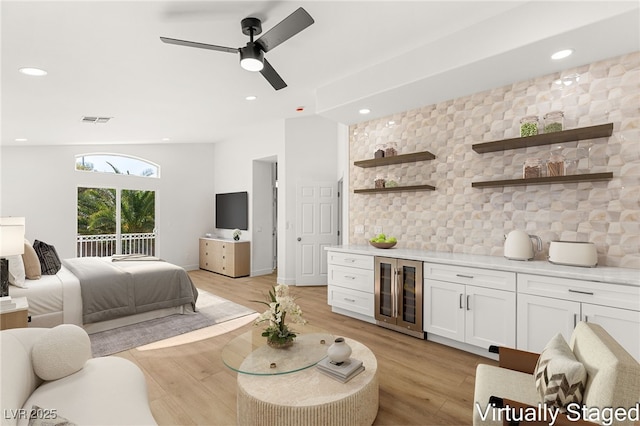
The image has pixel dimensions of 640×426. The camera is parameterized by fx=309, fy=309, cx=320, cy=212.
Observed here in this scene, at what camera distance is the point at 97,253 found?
21.0 ft

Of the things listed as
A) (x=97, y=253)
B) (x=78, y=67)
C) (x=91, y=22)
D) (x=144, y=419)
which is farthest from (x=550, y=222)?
(x=97, y=253)

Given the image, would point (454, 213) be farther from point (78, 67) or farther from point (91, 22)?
point (78, 67)

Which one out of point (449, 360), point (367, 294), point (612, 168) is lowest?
point (449, 360)

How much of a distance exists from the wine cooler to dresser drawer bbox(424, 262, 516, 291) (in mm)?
150

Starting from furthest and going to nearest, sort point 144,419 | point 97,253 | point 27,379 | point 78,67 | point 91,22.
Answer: point 97,253 < point 78,67 < point 91,22 < point 27,379 < point 144,419

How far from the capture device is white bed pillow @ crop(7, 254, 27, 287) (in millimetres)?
3164

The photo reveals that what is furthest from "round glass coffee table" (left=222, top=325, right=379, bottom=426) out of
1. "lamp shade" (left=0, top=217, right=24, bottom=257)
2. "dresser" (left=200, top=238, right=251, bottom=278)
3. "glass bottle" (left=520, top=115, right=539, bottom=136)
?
"dresser" (left=200, top=238, right=251, bottom=278)

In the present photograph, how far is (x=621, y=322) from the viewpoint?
7.30 ft

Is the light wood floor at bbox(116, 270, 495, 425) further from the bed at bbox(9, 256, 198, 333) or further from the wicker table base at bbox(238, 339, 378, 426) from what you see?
the bed at bbox(9, 256, 198, 333)

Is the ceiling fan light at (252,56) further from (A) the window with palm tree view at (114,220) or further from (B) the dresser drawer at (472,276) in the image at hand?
(A) the window with palm tree view at (114,220)

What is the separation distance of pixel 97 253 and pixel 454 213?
6839 mm

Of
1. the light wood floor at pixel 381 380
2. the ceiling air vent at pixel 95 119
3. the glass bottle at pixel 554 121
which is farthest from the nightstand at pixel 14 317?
the glass bottle at pixel 554 121

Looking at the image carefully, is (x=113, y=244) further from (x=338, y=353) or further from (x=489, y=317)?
(x=489, y=317)

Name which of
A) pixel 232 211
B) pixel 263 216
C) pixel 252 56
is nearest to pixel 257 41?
pixel 252 56
